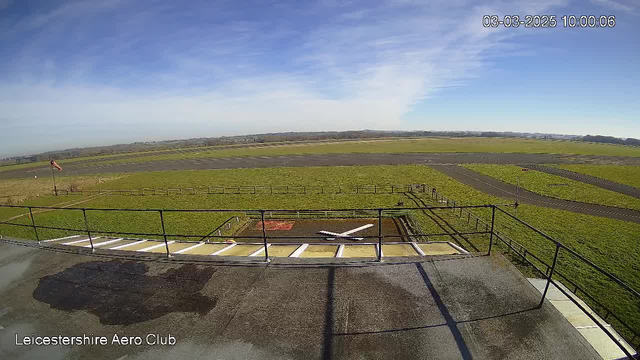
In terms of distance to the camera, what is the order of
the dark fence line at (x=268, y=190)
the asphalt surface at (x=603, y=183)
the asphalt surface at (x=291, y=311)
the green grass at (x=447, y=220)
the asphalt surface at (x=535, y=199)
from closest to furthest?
the asphalt surface at (x=291, y=311) < the green grass at (x=447, y=220) < the asphalt surface at (x=535, y=199) < the asphalt surface at (x=603, y=183) < the dark fence line at (x=268, y=190)

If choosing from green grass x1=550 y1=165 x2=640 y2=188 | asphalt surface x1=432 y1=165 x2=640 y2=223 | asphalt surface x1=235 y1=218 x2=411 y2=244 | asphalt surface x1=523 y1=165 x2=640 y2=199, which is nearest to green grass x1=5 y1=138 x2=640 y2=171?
green grass x1=550 y1=165 x2=640 y2=188

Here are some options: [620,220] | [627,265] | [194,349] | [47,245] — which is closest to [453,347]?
[194,349]

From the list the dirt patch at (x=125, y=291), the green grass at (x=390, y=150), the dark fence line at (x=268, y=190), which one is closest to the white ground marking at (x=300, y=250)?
the dirt patch at (x=125, y=291)

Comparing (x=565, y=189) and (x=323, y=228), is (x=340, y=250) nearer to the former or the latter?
(x=323, y=228)

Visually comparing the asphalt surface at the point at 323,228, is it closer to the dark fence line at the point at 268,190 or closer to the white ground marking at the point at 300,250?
the white ground marking at the point at 300,250

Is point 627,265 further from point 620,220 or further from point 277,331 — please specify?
point 277,331

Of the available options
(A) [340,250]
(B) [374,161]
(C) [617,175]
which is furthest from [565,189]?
(A) [340,250]
